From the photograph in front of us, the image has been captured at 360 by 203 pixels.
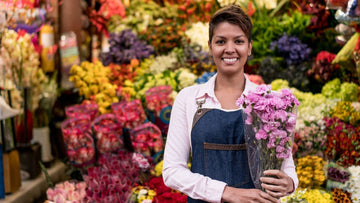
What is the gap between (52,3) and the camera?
521cm

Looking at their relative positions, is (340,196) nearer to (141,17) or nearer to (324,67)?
(324,67)

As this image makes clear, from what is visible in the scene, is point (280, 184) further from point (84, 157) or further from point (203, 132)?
point (84, 157)

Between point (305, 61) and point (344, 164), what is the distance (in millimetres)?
1522

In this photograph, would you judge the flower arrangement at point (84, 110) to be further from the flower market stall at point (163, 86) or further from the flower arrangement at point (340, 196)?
the flower arrangement at point (340, 196)

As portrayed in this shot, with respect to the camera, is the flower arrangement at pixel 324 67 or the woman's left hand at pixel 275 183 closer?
the woman's left hand at pixel 275 183

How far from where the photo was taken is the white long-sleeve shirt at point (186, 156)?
1.30 m

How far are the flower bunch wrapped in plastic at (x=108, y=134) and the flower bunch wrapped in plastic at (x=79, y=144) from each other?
0.07m

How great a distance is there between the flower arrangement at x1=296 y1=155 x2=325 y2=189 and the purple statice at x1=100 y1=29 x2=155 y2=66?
84.1 inches

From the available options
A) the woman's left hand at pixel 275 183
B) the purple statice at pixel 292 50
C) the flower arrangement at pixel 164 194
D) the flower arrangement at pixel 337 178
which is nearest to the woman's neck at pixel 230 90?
the woman's left hand at pixel 275 183

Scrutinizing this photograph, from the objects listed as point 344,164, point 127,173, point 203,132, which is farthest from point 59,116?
point 203,132

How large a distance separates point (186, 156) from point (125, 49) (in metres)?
2.84

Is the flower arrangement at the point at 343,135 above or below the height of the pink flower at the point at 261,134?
below

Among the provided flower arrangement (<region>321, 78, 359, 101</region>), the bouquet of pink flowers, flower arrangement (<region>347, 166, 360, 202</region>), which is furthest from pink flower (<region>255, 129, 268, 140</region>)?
flower arrangement (<region>321, 78, 359, 101</region>)

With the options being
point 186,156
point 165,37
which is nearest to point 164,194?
point 186,156
